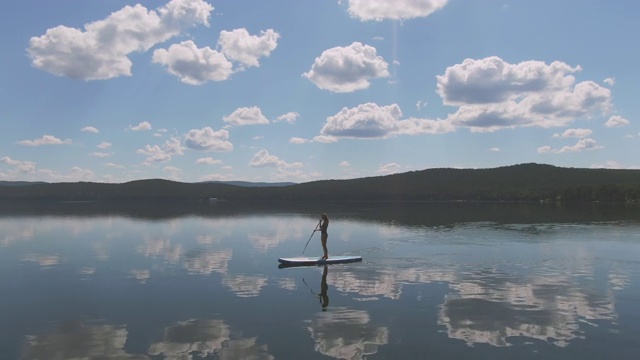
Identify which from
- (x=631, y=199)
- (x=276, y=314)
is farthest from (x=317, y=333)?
(x=631, y=199)

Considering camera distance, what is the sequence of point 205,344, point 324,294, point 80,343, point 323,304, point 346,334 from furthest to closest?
point 324,294 → point 323,304 → point 346,334 → point 80,343 → point 205,344

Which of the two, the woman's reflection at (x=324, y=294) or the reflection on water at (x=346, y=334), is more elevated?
the woman's reflection at (x=324, y=294)

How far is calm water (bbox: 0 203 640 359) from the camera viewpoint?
1611cm

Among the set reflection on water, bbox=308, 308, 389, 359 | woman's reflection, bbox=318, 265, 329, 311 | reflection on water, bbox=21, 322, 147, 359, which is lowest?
reflection on water, bbox=21, 322, 147, 359

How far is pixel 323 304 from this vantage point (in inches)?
864

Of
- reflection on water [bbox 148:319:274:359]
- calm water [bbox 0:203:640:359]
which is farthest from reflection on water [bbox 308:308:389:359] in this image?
reflection on water [bbox 148:319:274:359]

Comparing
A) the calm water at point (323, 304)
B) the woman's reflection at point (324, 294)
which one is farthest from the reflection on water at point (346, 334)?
the woman's reflection at point (324, 294)

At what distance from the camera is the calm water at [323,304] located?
634 inches

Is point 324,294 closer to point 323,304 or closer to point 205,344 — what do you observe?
point 323,304

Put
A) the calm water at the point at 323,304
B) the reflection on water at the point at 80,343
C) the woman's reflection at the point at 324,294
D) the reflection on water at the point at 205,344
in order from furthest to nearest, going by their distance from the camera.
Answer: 1. the woman's reflection at the point at 324,294
2. the calm water at the point at 323,304
3. the reflection on water at the point at 80,343
4. the reflection on water at the point at 205,344

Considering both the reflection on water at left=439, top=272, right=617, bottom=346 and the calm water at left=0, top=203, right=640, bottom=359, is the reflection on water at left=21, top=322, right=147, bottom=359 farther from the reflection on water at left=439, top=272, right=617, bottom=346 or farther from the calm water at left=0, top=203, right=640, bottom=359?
the reflection on water at left=439, top=272, right=617, bottom=346

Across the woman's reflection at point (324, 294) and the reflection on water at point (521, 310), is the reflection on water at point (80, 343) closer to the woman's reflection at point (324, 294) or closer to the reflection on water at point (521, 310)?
the woman's reflection at point (324, 294)

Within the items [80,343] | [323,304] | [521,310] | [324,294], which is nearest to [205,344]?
[80,343]

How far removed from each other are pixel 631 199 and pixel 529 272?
14919 cm
